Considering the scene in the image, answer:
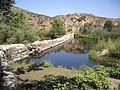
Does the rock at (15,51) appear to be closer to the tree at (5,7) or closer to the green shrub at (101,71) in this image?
the green shrub at (101,71)

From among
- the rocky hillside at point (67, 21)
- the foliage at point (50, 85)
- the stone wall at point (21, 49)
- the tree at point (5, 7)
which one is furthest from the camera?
the rocky hillside at point (67, 21)

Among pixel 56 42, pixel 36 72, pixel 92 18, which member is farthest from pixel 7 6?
pixel 92 18

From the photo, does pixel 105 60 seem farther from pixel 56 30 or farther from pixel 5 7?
pixel 56 30

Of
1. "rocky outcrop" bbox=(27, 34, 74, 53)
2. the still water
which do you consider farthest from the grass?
"rocky outcrop" bbox=(27, 34, 74, 53)

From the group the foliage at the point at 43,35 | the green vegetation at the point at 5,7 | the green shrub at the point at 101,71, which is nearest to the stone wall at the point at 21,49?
the green shrub at the point at 101,71

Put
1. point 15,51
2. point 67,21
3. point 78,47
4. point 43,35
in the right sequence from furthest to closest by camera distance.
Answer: point 67,21 < point 43,35 < point 78,47 < point 15,51

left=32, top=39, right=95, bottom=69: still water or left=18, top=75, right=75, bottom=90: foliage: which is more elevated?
left=18, top=75, right=75, bottom=90: foliage

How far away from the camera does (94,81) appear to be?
1075cm

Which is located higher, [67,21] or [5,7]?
[5,7]

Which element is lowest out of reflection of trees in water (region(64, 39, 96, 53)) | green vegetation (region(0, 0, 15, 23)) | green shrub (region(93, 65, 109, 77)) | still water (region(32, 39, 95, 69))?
reflection of trees in water (region(64, 39, 96, 53))

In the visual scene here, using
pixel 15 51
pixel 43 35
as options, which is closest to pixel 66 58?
pixel 15 51

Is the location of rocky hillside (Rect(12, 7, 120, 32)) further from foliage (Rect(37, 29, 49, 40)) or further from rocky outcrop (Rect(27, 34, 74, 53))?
rocky outcrop (Rect(27, 34, 74, 53))

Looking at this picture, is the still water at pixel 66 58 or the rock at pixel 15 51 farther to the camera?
the still water at pixel 66 58

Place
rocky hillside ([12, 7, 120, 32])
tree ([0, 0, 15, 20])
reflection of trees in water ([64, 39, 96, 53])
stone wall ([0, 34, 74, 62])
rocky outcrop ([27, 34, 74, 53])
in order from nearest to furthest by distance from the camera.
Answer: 1. tree ([0, 0, 15, 20])
2. stone wall ([0, 34, 74, 62])
3. rocky outcrop ([27, 34, 74, 53])
4. reflection of trees in water ([64, 39, 96, 53])
5. rocky hillside ([12, 7, 120, 32])
